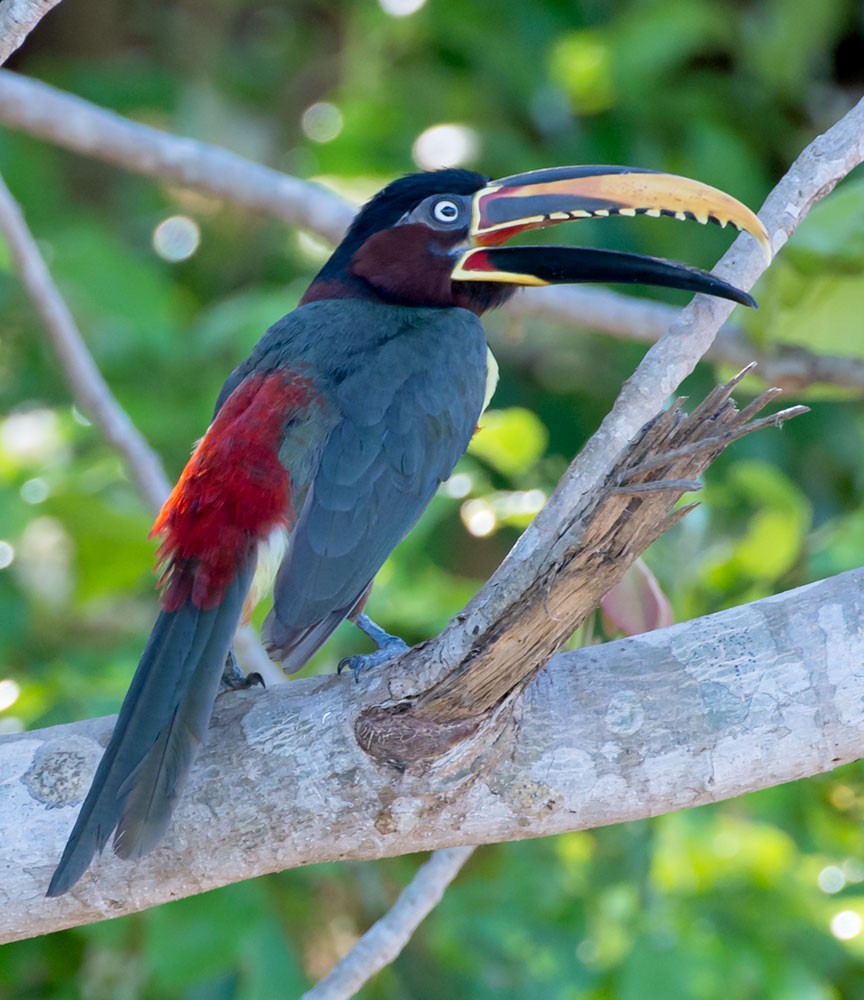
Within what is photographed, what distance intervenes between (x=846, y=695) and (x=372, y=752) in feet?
1.98

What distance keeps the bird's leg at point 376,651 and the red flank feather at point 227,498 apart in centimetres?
24

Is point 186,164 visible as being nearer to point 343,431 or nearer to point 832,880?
point 343,431

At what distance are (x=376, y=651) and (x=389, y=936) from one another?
0.51 m

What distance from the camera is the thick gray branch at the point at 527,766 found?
1.83 metres

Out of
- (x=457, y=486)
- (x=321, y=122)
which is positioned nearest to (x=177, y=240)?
(x=321, y=122)

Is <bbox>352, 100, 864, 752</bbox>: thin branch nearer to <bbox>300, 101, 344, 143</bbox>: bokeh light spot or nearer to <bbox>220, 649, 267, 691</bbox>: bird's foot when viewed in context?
<bbox>220, 649, 267, 691</bbox>: bird's foot

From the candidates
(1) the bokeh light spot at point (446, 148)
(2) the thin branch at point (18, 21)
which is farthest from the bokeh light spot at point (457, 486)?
(1) the bokeh light spot at point (446, 148)

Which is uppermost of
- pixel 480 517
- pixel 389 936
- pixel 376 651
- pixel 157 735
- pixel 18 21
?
pixel 18 21

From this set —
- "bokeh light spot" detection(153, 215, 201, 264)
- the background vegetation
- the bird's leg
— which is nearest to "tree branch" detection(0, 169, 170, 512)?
the background vegetation

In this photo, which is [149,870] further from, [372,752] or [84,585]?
[84,585]

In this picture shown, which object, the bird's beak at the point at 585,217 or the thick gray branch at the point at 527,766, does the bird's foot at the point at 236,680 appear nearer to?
the thick gray branch at the point at 527,766

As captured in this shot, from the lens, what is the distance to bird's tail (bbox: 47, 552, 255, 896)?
182 cm

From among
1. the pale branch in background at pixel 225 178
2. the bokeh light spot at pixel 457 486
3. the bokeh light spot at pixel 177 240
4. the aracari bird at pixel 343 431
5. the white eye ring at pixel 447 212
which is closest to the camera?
the aracari bird at pixel 343 431

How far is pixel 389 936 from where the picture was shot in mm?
2174
